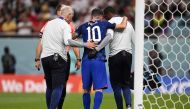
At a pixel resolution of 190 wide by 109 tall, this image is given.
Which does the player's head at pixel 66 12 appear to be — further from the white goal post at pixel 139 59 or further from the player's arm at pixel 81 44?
the white goal post at pixel 139 59

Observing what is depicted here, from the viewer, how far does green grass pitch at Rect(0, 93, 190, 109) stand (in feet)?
43.6

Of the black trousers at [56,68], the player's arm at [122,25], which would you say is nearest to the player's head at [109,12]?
the player's arm at [122,25]

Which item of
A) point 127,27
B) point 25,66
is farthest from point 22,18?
point 127,27

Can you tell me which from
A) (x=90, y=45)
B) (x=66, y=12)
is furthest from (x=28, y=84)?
(x=90, y=45)

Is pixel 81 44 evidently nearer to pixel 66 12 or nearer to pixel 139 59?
pixel 66 12

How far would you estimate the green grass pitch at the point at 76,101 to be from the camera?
13.3m

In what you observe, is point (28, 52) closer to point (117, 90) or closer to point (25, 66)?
→ point (25, 66)

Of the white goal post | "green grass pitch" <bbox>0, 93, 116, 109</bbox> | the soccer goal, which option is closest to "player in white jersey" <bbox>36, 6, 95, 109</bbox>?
the soccer goal

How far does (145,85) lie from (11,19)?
41.1ft

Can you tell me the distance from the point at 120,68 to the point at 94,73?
935 mm

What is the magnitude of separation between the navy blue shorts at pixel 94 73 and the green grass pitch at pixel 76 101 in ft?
2.72

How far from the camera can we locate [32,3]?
24.8 meters

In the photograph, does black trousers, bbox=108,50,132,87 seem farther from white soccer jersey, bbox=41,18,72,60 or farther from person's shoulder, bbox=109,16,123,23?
white soccer jersey, bbox=41,18,72,60

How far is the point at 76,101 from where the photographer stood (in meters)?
17.4
